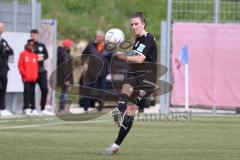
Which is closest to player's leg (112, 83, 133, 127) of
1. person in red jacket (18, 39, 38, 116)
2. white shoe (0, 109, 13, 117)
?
white shoe (0, 109, 13, 117)

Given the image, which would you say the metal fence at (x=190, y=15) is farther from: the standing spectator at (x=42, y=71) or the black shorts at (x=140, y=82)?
the black shorts at (x=140, y=82)

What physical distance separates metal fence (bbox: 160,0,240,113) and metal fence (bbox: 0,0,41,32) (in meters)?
3.89

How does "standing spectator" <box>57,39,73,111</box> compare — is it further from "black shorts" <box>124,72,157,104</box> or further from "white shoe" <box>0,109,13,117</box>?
"black shorts" <box>124,72,157,104</box>

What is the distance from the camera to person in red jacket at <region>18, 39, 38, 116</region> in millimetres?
24547

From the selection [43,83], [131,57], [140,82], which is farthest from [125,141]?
[43,83]

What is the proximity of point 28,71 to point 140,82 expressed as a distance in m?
11.2

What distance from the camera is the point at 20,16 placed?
26.3 metres

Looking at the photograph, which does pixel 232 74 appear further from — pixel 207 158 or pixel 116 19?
pixel 116 19

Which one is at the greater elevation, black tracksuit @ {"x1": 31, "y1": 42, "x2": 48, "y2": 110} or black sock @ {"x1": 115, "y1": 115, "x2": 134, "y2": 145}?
black tracksuit @ {"x1": 31, "y1": 42, "x2": 48, "y2": 110}

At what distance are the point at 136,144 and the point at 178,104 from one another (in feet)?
40.7

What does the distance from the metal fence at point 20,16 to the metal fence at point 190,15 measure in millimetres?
3890

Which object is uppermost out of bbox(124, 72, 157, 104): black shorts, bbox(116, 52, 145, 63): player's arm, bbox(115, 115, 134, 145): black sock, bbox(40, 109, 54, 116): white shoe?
bbox(116, 52, 145, 63): player's arm

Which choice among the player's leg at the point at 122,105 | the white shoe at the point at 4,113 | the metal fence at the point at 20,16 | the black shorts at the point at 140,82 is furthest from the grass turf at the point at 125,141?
the metal fence at the point at 20,16

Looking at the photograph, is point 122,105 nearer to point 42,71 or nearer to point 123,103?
point 123,103
